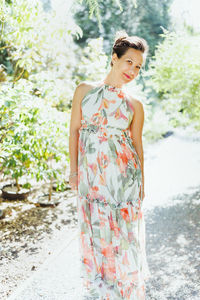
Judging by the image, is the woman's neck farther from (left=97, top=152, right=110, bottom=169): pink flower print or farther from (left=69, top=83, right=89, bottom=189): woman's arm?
(left=97, top=152, right=110, bottom=169): pink flower print

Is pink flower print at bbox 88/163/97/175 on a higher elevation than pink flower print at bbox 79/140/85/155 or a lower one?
lower

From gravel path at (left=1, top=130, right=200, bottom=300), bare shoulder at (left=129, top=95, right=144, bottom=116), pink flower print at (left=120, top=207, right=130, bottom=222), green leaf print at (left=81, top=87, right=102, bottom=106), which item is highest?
green leaf print at (left=81, top=87, right=102, bottom=106)

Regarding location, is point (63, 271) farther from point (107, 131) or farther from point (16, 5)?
point (16, 5)

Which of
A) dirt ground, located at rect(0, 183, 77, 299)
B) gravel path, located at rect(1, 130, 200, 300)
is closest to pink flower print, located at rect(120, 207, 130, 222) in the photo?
gravel path, located at rect(1, 130, 200, 300)

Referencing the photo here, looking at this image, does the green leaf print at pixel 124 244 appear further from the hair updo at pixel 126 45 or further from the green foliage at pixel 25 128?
the green foliage at pixel 25 128

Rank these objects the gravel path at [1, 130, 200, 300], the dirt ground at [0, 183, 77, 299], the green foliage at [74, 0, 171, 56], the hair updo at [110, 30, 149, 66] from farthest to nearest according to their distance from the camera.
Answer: the green foliage at [74, 0, 171, 56] < the dirt ground at [0, 183, 77, 299] < the gravel path at [1, 130, 200, 300] < the hair updo at [110, 30, 149, 66]

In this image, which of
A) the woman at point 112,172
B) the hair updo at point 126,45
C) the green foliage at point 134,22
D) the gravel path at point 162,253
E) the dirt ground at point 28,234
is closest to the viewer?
the hair updo at point 126,45

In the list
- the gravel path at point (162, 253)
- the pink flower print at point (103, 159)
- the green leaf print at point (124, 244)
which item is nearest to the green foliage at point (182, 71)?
the gravel path at point (162, 253)

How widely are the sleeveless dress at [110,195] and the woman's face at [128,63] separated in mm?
120

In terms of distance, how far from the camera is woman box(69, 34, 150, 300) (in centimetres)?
203

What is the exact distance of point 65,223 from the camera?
4.29 m

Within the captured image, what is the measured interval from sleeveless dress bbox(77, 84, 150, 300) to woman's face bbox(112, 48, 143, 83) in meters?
0.12

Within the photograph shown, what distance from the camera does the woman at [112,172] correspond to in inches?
79.7

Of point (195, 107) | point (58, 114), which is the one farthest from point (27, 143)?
point (195, 107)
